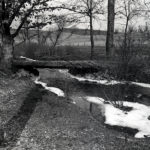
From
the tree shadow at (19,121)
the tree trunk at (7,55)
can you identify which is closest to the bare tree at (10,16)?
the tree trunk at (7,55)

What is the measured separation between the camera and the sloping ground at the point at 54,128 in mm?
5988

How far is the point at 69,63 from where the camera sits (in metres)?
14.5

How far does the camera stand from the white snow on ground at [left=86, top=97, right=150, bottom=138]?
24.2ft

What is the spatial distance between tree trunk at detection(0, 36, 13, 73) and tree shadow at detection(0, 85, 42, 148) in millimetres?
3809

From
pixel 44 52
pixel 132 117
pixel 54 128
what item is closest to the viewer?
pixel 54 128

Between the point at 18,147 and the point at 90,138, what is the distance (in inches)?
63.1

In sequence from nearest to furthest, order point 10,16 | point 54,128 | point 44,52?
point 54,128
point 10,16
point 44,52

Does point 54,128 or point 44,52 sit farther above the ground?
point 44,52

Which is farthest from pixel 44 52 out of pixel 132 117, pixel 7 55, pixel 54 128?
pixel 54 128

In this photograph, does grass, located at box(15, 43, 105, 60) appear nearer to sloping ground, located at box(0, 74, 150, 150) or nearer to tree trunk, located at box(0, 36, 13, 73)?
tree trunk, located at box(0, 36, 13, 73)

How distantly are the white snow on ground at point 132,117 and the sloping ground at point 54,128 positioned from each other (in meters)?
0.41

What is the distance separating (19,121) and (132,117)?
3.24 metres

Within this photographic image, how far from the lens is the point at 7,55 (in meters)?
13.3

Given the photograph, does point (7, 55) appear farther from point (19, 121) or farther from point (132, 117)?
point (132, 117)
